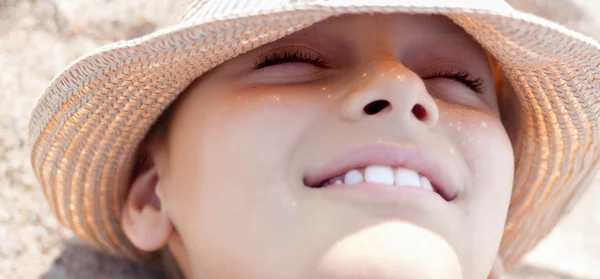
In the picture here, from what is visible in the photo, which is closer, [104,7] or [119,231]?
[119,231]

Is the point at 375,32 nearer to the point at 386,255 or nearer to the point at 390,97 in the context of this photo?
the point at 390,97

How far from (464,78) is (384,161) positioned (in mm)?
183

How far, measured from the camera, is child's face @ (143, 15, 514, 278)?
54 cm

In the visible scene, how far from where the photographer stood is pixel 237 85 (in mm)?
619

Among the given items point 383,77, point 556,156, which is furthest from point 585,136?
point 383,77

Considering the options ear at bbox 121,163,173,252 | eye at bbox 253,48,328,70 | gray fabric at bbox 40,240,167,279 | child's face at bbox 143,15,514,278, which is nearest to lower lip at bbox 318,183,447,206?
child's face at bbox 143,15,514,278

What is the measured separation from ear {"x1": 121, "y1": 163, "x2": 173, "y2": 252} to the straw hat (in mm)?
29

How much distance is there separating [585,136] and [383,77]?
30 centimetres

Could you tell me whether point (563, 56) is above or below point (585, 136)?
above

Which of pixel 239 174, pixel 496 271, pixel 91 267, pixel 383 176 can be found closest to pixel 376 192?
pixel 383 176

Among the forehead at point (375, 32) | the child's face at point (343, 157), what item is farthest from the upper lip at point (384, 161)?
the forehead at point (375, 32)

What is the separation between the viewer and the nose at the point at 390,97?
0.55 meters

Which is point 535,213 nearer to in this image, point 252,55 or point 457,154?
point 457,154

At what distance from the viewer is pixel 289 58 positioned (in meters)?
0.63
